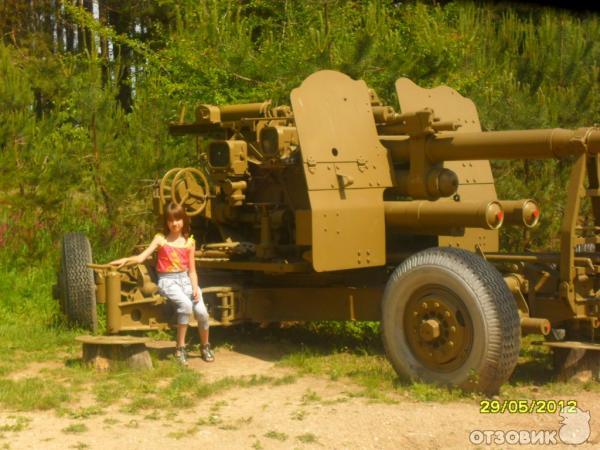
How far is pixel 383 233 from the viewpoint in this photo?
8461 mm

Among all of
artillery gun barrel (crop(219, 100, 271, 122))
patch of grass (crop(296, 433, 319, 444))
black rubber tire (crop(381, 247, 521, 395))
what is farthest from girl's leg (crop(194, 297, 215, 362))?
patch of grass (crop(296, 433, 319, 444))

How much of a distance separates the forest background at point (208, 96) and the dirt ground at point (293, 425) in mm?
4851

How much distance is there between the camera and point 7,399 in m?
6.82

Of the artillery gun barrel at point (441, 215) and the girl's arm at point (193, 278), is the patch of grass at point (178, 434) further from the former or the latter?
the artillery gun barrel at point (441, 215)

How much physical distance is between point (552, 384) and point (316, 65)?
5.05 metres

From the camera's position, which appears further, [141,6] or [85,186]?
[141,6]

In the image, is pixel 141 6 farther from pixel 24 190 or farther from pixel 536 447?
pixel 536 447

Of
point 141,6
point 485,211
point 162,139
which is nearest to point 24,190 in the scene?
point 162,139

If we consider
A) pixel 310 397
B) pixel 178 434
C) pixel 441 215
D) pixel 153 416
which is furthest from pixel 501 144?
pixel 178 434

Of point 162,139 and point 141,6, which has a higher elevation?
point 141,6

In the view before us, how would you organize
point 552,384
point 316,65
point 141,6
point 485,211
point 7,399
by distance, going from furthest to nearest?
point 141,6 < point 316,65 < point 485,211 < point 552,384 < point 7,399

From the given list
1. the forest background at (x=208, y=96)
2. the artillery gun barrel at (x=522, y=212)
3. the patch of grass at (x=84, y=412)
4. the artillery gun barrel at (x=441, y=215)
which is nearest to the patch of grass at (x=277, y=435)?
the patch of grass at (x=84, y=412)
